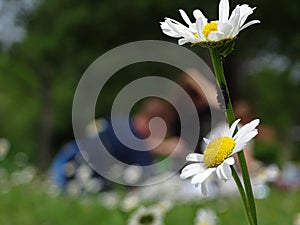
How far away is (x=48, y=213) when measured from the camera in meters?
2.32

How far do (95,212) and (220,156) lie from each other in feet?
5.49

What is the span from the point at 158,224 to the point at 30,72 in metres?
10.9

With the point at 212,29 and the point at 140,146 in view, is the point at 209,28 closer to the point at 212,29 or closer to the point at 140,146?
the point at 212,29

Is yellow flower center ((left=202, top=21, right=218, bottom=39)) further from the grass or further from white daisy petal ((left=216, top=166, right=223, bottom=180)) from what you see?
the grass

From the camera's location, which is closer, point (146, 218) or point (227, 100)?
point (227, 100)

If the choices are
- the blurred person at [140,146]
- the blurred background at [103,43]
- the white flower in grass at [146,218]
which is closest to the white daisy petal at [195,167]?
the white flower in grass at [146,218]

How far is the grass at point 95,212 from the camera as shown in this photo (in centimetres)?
199

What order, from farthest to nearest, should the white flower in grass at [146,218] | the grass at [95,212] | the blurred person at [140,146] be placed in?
the blurred person at [140,146], the grass at [95,212], the white flower in grass at [146,218]

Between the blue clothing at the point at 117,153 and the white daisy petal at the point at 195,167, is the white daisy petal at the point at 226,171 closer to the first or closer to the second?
the white daisy petal at the point at 195,167

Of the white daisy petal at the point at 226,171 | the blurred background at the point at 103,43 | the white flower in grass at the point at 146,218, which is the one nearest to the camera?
the white daisy petal at the point at 226,171

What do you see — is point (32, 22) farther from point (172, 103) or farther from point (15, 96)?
point (172, 103)

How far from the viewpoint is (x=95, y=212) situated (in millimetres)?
2229

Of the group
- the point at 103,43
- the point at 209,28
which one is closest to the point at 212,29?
the point at 209,28

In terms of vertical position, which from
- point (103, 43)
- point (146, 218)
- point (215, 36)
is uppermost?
point (103, 43)
